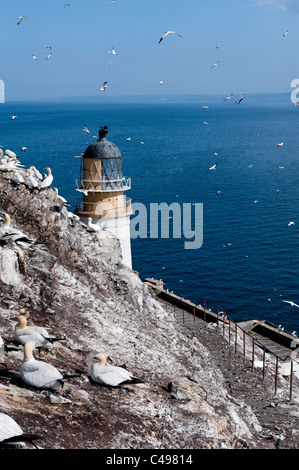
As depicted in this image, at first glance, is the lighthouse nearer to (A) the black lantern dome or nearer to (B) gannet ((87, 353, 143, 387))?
(A) the black lantern dome

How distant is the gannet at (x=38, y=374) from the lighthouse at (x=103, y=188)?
22264 mm

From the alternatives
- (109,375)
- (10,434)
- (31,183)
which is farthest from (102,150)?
(10,434)

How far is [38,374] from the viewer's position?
1110cm

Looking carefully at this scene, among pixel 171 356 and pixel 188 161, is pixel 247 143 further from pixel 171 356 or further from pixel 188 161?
pixel 171 356

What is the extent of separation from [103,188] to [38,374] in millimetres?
23001

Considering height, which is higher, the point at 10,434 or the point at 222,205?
the point at 222,205

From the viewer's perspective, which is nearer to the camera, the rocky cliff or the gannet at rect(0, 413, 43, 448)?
the gannet at rect(0, 413, 43, 448)

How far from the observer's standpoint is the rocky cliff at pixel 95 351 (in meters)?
10.8

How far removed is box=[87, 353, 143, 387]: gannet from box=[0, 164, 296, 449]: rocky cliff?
0.81ft

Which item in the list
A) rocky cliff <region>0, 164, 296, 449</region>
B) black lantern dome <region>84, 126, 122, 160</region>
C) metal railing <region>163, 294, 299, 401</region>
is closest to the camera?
rocky cliff <region>0, 164, 296, 449</region>

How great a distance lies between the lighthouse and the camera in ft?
109

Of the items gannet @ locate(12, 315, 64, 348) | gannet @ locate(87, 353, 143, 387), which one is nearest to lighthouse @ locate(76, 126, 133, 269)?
gannet @ locate(12, 315, 64, 348)

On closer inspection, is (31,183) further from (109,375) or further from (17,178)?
(109,375)

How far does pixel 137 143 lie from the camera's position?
506 ft
